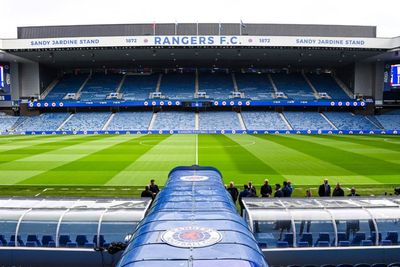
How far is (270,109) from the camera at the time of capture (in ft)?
244

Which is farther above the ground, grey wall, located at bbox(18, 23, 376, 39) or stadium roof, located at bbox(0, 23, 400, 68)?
grey wall, located at bbox(18, 23, 376, 39)

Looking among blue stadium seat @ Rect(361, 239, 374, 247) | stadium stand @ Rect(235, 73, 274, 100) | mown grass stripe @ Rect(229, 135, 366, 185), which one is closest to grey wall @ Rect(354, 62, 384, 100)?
stadium stand @ Rect(235, 73, 274, 100)

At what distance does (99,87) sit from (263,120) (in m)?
32.8

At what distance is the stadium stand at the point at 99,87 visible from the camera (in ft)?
243

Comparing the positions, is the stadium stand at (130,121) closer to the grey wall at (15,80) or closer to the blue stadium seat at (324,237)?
the grey wall at (15,80)

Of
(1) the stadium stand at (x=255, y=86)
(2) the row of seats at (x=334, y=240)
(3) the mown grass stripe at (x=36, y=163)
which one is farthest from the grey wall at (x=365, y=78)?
(2) the row of seats at (x=334, y=240)

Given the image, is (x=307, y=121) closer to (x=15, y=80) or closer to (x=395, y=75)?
(x=395, y=75)

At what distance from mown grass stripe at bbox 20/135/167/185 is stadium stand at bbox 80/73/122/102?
131 ft

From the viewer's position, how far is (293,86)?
253 feet

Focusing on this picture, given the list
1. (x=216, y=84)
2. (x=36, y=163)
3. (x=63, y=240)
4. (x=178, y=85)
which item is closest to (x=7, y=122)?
(x=178, y=85)

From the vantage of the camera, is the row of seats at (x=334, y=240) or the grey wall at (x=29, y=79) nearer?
the row of seats at (x=334, y=240)

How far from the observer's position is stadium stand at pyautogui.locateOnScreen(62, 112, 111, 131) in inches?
2611

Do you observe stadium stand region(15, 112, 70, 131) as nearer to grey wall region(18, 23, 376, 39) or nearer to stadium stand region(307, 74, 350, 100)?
grey wall region(18, 23, 376, 39)

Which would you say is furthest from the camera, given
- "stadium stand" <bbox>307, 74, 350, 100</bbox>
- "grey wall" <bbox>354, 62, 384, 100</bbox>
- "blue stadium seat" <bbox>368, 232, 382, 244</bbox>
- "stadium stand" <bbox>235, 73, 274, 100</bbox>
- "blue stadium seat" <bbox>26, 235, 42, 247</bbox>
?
"stadium stand" <bbox>235, 73, 274, 100</bbox>
